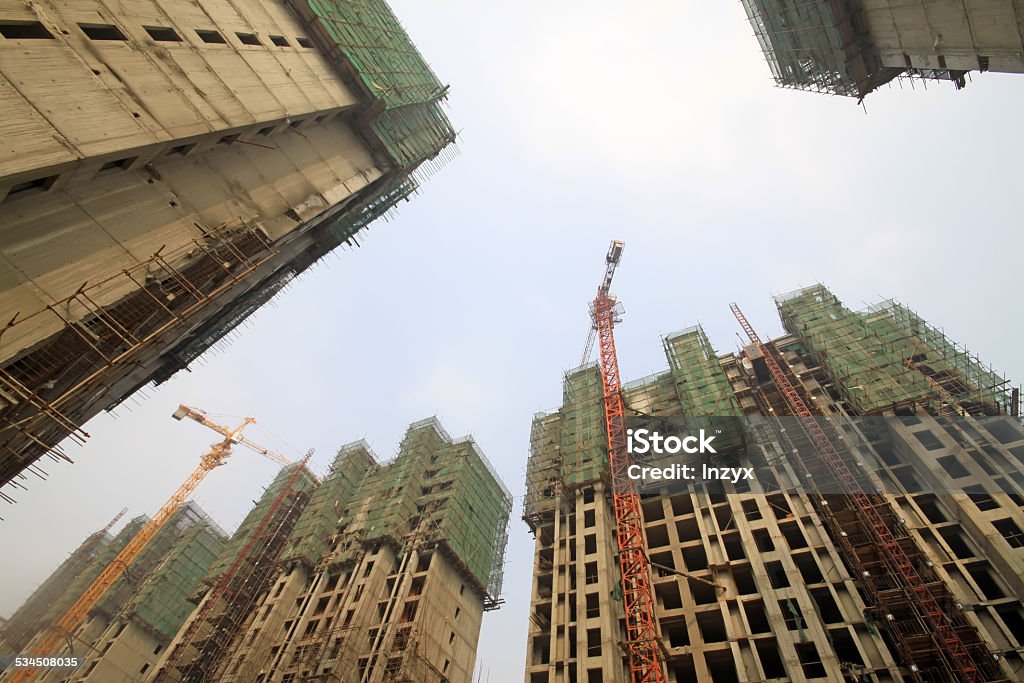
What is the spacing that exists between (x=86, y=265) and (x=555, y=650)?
31.6m

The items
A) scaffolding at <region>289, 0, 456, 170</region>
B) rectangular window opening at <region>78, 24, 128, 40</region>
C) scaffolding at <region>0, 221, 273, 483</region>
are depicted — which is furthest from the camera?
scaffolding at <region>289, 0, 456, 170</region>

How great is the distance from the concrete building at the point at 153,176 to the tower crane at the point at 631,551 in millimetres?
26573

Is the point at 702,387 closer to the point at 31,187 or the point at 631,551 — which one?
the point at 631,551

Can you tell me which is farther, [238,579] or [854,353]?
[238,579]

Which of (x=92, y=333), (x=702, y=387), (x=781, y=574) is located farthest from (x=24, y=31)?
(x=702, y=387)

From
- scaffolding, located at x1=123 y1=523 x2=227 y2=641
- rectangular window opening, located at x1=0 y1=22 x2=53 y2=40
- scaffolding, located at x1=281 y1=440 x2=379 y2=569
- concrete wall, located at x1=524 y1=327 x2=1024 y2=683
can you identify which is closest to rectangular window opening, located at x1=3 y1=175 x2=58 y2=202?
rectangular window opening, located at x1=0 y1=22 x2=53 y2=40

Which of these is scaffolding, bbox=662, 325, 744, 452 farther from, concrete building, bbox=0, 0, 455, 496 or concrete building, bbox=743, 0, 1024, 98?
concrete building, bbox=0, 0, 455, 496

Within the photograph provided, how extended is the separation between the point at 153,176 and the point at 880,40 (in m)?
32.2

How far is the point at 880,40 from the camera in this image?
2438cm

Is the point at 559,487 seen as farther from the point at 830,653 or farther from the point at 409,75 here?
the point at 409,75

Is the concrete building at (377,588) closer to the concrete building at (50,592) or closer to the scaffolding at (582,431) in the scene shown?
the scaffolding at (582,431)

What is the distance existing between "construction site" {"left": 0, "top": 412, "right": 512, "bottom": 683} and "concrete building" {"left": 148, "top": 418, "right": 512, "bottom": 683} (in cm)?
13

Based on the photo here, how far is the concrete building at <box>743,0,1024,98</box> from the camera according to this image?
18.5 m

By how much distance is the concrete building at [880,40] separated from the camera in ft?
60.6
